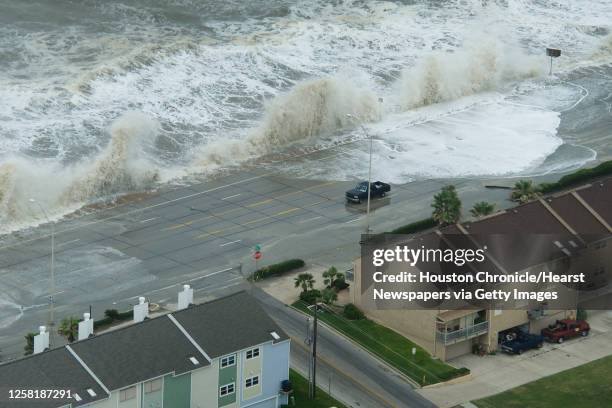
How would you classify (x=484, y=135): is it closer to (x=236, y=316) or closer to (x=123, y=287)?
(x=123, y=287)

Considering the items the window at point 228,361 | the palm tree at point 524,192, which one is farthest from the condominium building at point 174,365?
the palm tree at point 524,192

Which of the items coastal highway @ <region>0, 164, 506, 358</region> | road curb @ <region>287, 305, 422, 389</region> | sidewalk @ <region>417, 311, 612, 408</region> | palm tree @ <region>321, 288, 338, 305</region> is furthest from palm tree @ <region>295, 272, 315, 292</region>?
sidewalk @ <region>417, 311, 612, 408</region>

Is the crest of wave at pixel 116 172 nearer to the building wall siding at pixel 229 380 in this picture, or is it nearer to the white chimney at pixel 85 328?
the white chimney at pixel 85 328

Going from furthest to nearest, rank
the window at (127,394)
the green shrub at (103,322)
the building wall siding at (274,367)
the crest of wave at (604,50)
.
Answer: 1. the crest of wave at (604,50)
2. the green shrub at (103,322)
3. the building wall siding at (274,367)
4. the window at (127,394)

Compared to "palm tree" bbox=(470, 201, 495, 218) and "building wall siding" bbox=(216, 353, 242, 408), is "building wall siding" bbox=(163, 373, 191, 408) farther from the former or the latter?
"palm tree" bbox=(470, 201, 495, 218)

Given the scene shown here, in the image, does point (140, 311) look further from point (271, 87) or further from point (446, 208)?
point (271, 87)

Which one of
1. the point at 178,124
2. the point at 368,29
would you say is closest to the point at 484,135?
the point at 178,124

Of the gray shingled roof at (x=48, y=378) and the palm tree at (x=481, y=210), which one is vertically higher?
the gray shingled roof at (x=48, y=378)

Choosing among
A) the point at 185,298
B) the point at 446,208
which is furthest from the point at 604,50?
the point at 185,298
